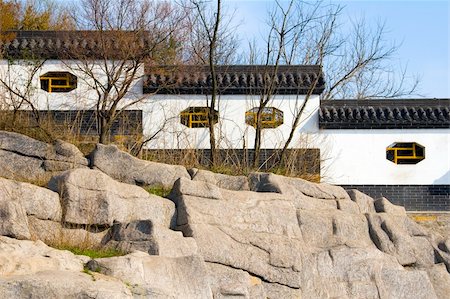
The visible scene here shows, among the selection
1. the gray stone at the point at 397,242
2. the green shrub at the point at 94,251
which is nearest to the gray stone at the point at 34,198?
the green shrub at the point at 94,251

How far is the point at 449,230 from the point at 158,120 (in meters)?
4.84

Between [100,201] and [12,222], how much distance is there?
1.20 meters

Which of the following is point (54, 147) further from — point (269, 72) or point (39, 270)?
point (269, 72)

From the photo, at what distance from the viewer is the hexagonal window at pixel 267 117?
49.4 ft

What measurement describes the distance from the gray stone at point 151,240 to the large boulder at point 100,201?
0.59 feet

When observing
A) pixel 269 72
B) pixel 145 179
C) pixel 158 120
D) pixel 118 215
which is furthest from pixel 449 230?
pixel 118 215

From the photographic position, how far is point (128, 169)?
34.5ft

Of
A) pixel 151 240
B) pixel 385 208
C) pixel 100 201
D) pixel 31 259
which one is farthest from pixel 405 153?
pixel 31 259

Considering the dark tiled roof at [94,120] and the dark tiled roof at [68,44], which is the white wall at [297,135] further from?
the dark tiled roof at [68,44]

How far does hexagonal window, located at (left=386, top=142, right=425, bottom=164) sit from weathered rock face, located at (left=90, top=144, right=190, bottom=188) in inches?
225

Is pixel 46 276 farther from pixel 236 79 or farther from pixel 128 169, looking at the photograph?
pixel 236 79

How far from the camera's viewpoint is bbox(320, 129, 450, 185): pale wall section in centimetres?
1521

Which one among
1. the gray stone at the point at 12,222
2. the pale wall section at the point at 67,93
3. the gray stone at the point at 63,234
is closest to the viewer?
the gray stone at the point at 12,222

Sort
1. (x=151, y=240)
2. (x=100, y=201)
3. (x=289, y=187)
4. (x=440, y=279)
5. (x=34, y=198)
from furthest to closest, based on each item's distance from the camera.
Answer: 1. (x=440, y=279)
2. (x=289, y=187)
3. (x=100, y=201)
4. (x=34, y=198)
5. (x=151, y=240)
